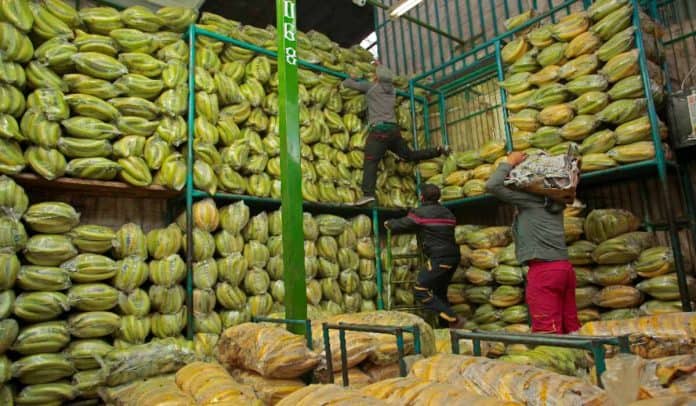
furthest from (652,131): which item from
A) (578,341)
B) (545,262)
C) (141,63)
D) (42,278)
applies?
(42,278)

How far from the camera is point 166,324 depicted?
404 centimetres

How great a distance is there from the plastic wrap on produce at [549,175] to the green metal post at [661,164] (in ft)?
Answer: 3.37

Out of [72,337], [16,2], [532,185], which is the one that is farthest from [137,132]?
[532,185]

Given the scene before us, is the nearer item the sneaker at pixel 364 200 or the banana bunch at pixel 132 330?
the banana bunch at pixel 132 330

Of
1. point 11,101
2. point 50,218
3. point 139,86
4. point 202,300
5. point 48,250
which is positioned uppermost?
point 139,86

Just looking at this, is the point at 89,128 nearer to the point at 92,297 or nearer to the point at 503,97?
the point at 92,297

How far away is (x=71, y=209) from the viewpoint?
3.79m

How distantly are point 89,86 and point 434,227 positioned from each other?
3.77 metres

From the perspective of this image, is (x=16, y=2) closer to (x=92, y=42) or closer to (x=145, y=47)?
(x=92, y=42)

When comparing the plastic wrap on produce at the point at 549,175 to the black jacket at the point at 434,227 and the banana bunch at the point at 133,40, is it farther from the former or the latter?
the banana bunch at the point at 133,40

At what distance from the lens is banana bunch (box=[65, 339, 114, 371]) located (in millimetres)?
3592

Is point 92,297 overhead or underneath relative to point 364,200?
underneath

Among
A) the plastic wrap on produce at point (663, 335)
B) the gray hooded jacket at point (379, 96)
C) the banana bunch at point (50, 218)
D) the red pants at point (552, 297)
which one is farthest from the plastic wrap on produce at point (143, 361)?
the gray hooded jacket at point (379, 96)

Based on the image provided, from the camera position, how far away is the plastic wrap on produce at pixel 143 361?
3531 millimetres
